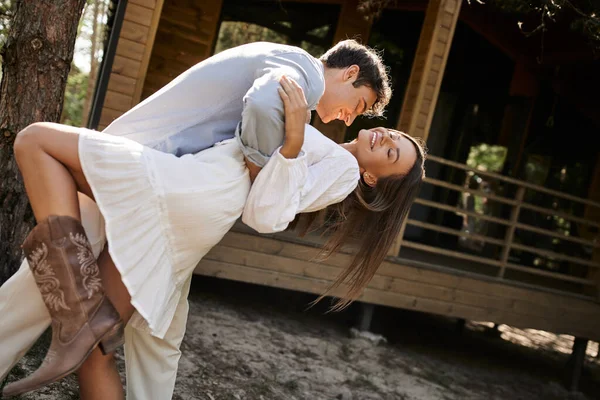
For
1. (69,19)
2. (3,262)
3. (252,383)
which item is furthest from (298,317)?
(69,19)

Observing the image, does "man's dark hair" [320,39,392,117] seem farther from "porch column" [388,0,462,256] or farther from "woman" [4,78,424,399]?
"porch column" [388,0,462,256]

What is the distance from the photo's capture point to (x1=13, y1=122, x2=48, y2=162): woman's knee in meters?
1.84

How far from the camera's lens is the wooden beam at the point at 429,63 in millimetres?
5699

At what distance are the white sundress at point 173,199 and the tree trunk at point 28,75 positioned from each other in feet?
3.96

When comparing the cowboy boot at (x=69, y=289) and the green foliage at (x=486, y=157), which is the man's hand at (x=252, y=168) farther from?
the green foliage at (x=486, y=157)

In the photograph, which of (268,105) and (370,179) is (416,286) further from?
(268,105)

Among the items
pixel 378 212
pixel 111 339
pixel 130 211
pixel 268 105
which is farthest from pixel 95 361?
pixel 378 212

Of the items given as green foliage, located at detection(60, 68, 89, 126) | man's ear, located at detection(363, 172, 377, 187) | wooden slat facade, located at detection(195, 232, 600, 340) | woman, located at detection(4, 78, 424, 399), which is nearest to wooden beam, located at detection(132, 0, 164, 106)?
wooden slat facade, located at detection(195, 232, 600, 340)

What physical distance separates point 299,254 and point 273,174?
12.8ft

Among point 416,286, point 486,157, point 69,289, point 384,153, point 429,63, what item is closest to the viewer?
point 69,289

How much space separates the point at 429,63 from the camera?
5715mm

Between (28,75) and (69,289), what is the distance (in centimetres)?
150

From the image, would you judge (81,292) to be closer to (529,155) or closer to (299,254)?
(299,254)

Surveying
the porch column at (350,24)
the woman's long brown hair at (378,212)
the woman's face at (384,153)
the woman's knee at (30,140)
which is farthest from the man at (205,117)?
the porch column at (350,24)
